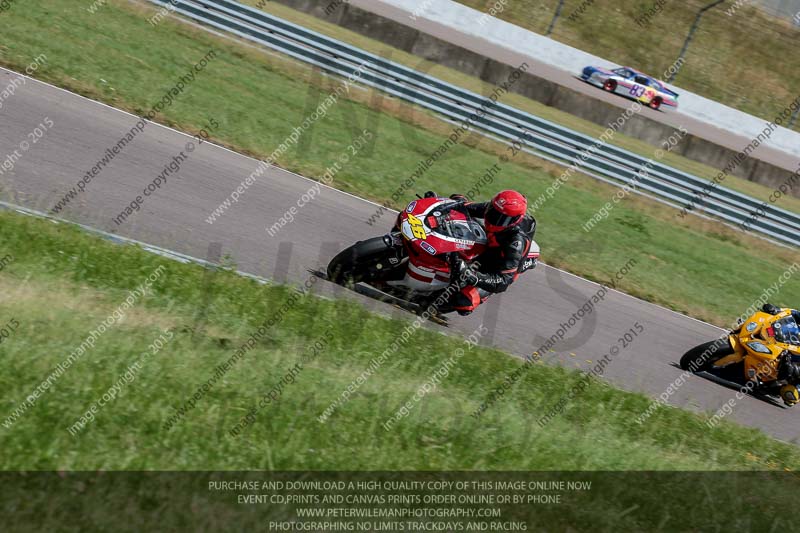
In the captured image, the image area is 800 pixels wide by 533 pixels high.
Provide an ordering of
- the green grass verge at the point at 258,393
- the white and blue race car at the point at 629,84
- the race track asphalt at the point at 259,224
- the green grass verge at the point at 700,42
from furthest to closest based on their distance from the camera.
A: the green grass verge at the point at 700,42, the white and blue race car at the point at 629,84, the race track asphalt at the point at 259,224, the green grass verge at the point at 258,393

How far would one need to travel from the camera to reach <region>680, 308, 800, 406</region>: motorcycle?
1196 cm

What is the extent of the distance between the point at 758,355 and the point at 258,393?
866cm

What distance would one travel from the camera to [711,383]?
12297mm

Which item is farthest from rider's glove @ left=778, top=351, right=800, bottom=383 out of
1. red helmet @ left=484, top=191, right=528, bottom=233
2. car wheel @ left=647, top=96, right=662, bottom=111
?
car wheel @ left=647, top=96, right=662, bottom=111

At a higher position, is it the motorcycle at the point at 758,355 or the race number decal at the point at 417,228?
the race number decal at the point at 417,228

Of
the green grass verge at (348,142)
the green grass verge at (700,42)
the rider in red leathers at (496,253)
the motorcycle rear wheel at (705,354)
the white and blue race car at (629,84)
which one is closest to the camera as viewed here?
the rider in red leathers at (496,253)

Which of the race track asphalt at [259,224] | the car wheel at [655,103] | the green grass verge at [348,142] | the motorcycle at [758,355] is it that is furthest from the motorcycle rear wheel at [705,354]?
the car wheel at [655,103]

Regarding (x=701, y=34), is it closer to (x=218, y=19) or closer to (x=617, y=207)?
(x=617, y=207)

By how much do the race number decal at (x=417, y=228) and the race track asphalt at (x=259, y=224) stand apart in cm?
106

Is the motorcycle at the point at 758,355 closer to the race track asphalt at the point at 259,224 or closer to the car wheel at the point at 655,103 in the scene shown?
the race track asphalt at the point at 259,224

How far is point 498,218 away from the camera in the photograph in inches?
386

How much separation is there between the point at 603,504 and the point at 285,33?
15888 millimetres

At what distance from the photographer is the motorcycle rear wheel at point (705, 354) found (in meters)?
12.1

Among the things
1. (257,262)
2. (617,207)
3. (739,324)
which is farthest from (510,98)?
(257,262)
